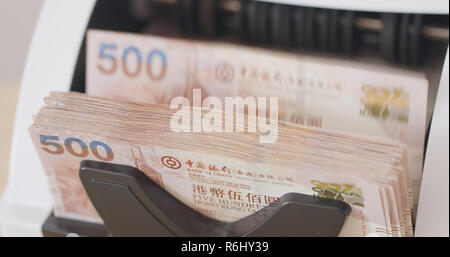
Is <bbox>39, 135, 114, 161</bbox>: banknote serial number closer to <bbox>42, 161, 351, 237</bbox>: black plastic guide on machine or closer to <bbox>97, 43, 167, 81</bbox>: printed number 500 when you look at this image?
<bbox>42, 161, 351, 237</bbox>: black plastic guide on machine

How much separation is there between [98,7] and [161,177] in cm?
18

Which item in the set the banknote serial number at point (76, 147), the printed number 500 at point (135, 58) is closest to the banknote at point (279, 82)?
the printed number 500 at point (135, 58)

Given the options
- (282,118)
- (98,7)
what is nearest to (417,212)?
(282,118)

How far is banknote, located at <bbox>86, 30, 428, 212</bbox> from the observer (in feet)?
1.32

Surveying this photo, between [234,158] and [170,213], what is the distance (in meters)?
0.08

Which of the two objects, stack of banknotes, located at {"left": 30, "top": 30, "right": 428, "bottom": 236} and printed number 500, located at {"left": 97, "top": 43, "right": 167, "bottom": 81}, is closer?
stack of banknotes, located at {"left": 30, "top": 30, "right": 428, "bottom": 236}

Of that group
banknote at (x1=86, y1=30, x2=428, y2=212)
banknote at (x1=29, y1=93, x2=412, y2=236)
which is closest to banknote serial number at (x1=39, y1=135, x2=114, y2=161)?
banknote at (x1=29, y1=93, x2=412, y2=236)

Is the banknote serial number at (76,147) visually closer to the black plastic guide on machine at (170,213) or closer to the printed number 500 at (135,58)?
the black plastic guide on machine at (170,213)

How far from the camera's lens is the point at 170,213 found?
38 cm
